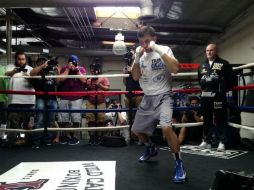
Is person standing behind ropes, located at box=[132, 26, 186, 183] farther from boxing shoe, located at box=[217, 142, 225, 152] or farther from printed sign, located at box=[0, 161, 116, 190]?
boxing shoe, located at box=[217, 142, 225, 152]

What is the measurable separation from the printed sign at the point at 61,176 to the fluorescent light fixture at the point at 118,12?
5.07 m

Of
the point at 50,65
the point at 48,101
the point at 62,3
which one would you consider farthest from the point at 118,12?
the point at 48,101

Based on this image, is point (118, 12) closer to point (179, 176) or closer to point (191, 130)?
point (191, 130)

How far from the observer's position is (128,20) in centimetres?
757

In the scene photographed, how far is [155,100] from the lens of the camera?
2.32 meters

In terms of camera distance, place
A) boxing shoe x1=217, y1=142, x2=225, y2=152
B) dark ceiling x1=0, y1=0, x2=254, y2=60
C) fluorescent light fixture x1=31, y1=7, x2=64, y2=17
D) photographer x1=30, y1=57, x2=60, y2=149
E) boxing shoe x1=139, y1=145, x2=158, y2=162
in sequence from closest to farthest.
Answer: boxing shoe x1=139, y1=145, x2=158, y2=162, boxing shoe x1=217, y1=142, x2=225, y2=152, photographer x1=30, y1=57, x2=60, y2=149, dark ceiling x1=0, y1=0, x2=254, y2=60, fluorescent light fixture x1=31, y1=7, x2=64, y2=17

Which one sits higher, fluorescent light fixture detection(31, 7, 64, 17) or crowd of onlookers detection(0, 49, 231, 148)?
fluorescent light fixture detection(31, 7, 64, 17)

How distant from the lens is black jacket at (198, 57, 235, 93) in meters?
3.21

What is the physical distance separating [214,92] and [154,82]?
1121 mm

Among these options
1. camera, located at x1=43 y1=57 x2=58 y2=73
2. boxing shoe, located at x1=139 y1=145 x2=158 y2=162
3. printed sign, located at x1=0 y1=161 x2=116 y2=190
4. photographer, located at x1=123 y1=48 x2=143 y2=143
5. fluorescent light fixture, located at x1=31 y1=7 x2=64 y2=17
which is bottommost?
printed sign, located at x1=0 y1=161 x2=116 y2=190

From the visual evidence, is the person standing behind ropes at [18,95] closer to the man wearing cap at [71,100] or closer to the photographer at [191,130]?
the man wearing cap at [71,100]

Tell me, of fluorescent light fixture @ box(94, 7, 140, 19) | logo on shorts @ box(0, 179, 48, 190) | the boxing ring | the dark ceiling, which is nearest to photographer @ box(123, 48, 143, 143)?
the boxing ring

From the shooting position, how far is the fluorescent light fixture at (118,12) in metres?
6.88

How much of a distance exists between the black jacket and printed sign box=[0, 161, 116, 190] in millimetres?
1411
